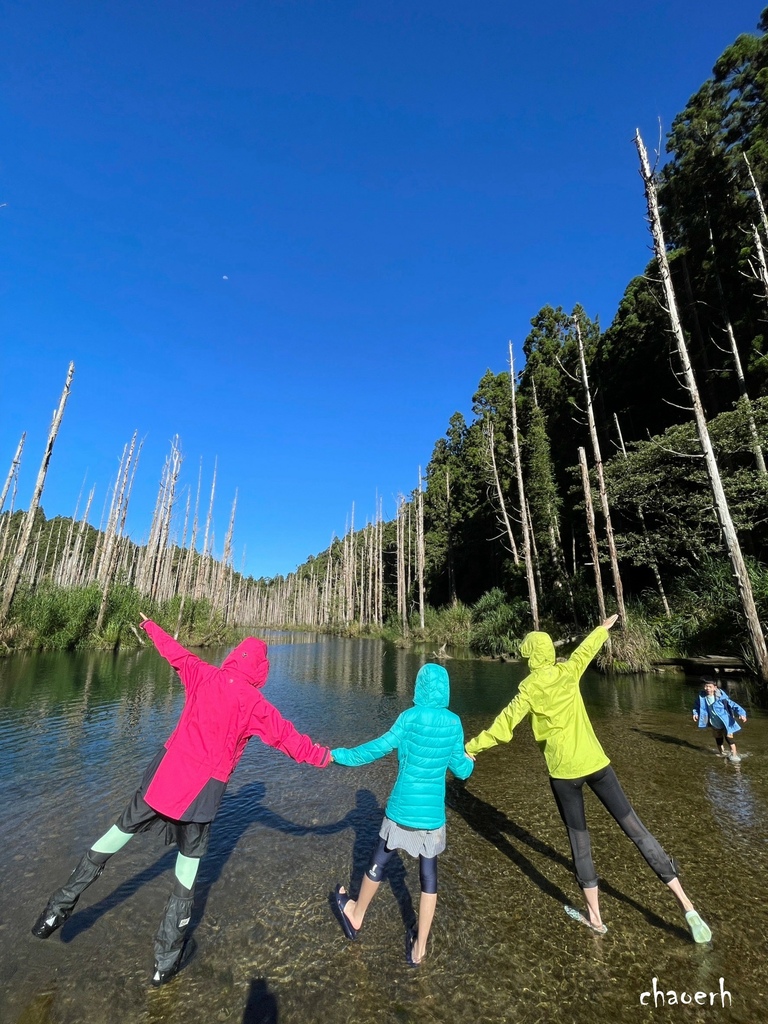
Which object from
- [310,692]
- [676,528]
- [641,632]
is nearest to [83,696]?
[310,692]

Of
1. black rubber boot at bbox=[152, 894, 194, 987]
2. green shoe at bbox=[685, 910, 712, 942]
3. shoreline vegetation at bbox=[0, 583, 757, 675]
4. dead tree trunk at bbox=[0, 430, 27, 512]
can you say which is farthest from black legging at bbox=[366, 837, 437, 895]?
dead tree trunk at bbox=[0, 430, 27, 512]

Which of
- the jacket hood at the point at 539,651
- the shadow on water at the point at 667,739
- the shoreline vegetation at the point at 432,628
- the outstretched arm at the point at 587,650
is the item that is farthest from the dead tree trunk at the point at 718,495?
the jacket hood at the point at 539,651

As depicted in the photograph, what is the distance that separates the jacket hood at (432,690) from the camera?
307cm

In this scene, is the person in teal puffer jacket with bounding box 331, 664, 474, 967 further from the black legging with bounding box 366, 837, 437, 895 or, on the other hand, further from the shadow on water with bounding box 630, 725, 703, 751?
the shadow on water with bounding box 630, 725, 703, 751

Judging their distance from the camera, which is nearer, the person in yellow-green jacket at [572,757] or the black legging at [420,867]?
the black legging at [420,867]

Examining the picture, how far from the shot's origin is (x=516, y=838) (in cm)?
474

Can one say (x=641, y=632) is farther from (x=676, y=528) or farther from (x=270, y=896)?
(x=270, y=896)

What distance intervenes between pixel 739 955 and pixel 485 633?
22187 millimetres

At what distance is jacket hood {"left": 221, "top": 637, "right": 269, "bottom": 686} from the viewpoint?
3.16 meters

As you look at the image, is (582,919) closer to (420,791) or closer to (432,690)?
(420,791)

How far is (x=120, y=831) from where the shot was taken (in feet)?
9.64

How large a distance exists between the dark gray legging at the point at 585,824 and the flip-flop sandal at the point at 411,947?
3.87ft

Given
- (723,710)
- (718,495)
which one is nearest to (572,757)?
(723,710)

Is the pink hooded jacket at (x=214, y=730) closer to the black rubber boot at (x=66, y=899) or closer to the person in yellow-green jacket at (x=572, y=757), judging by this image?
the black rubber boot at (x=66, y=899)
